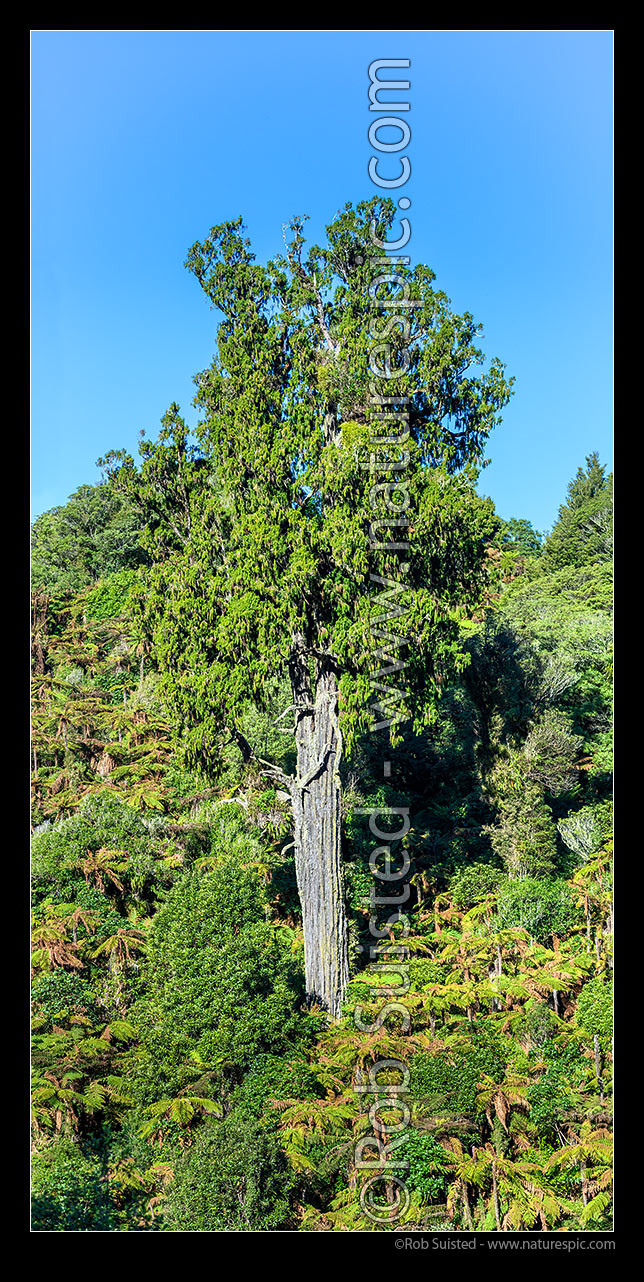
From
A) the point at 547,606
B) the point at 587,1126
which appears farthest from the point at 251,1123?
the point at 547,606

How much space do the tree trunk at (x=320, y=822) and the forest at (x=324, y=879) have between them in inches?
1.1

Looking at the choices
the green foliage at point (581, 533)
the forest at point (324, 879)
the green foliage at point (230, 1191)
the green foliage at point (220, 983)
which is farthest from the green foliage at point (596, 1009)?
the green foliage at point (581, 533)

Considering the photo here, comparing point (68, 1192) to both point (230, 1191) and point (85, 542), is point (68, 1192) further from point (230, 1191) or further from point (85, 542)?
point (85, 542)

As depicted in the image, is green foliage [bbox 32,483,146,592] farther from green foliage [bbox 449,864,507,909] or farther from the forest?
green foliage [bbox 449,864,507,909]

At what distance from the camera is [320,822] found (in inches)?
388

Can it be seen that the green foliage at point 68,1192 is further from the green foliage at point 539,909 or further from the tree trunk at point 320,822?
the green foliage at point 539,909

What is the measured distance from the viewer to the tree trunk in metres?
9.69

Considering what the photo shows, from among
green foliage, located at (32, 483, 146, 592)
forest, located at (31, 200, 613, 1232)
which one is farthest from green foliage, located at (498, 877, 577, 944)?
green foliage, located at (32, 483, 146, 592)

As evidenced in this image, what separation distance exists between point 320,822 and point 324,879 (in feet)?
2.10

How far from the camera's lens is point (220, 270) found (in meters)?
9.82

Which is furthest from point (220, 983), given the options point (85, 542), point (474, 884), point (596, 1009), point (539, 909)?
point (85, 542)

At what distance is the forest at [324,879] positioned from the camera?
7004 mm

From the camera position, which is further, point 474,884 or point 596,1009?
point 474,884
